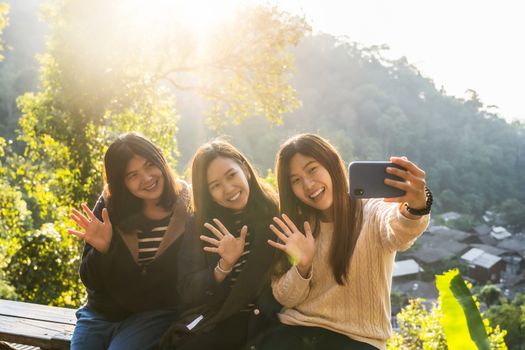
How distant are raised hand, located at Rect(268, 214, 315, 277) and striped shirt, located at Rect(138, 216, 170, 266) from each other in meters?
0.74

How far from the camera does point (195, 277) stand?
6.62 feet

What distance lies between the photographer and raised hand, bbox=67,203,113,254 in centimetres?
216

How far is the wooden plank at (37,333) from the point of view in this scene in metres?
2.31

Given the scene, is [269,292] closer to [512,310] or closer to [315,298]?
[315,298]

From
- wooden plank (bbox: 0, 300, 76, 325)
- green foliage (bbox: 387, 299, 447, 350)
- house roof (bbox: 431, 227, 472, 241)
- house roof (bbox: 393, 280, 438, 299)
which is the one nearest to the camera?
wooden plank (bbox: 0, 300, 76, 325)

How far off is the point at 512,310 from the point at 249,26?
16222 mm

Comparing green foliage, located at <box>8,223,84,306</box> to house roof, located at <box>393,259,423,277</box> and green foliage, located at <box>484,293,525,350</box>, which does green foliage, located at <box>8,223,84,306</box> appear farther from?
house roof, located at <box>393,259,423,277</box>

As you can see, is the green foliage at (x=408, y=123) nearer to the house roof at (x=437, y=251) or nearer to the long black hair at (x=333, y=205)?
the house roof at (x=437, y=251)

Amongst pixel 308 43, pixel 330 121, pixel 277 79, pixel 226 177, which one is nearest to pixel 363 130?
pixel 330 121

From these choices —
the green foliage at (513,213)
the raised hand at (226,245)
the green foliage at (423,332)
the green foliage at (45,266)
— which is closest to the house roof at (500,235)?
the green foliage at (513,213)

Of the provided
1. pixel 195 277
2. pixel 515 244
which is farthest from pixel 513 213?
pixel 195 277

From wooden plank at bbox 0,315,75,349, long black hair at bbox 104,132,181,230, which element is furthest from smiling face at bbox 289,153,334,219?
wooden plank at bbox 0,315,75,349

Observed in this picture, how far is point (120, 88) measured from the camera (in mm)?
5449

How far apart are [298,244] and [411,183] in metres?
0.57
